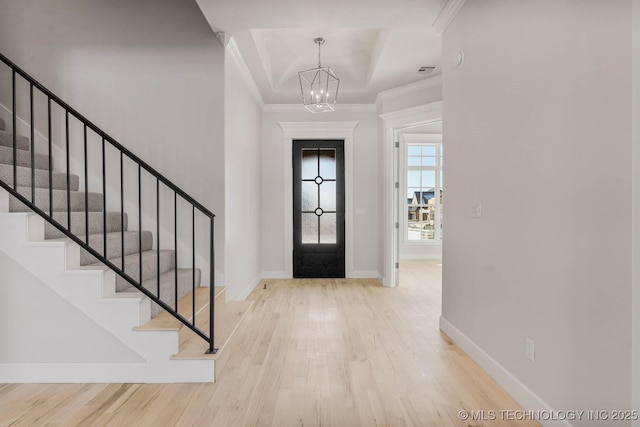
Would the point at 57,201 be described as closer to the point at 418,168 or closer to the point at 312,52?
the point at 312,52

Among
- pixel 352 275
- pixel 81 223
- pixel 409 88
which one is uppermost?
pixel 409 88

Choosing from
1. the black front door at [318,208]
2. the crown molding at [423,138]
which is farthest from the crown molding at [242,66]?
the crown molding at [423,138]

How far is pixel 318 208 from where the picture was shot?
5906 mm

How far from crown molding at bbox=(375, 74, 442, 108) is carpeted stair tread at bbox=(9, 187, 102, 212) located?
376 cm

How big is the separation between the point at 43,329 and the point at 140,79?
2.49m

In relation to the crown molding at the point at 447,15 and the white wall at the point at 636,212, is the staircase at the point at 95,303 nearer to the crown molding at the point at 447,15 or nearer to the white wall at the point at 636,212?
the white wall at the point at 636,212

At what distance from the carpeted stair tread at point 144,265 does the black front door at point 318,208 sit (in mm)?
2563

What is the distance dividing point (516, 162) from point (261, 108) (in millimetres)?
4319

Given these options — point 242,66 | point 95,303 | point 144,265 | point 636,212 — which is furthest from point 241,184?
point 636,212

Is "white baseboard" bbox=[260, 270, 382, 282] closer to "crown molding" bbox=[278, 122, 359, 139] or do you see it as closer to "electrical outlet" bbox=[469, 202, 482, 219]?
"crown molding" bbox=[278, 122, 359, 139]

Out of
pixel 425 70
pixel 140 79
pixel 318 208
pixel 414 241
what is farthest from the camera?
pixel 414 241

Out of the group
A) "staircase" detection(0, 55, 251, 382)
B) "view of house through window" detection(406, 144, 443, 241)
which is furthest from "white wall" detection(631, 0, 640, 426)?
"view of house through window" detection(406, 144, 443, 241)

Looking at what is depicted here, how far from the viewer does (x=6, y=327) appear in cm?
238

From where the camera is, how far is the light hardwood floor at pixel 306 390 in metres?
2.00
